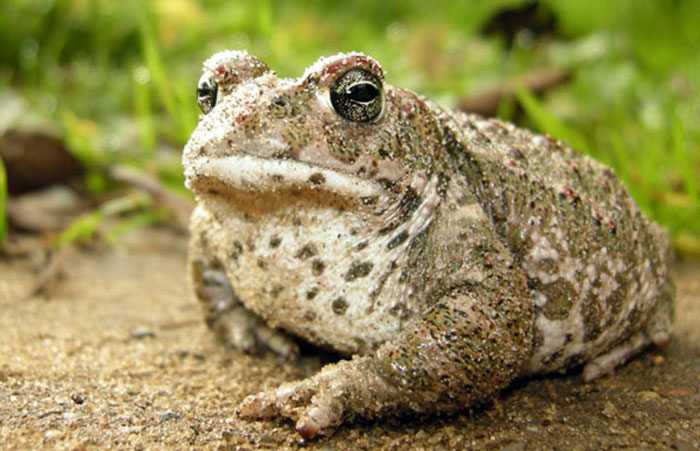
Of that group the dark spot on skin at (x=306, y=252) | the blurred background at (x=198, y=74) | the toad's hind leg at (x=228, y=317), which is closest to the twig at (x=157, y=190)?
the blurred background at (x=198, y=74)

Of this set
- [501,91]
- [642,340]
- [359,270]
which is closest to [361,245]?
[359,270]

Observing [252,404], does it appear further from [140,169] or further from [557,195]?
[140,169]

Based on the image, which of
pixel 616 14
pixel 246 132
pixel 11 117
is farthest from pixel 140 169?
pixel 616 14

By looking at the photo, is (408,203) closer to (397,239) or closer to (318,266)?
(397,239)

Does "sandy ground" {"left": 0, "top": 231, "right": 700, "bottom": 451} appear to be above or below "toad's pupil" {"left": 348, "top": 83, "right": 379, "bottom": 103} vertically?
below

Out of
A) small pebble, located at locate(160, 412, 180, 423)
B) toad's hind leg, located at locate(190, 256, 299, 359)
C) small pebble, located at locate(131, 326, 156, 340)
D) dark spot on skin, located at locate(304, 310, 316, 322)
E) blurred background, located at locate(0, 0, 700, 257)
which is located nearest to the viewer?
small pebble, located at locate(160, 412, 180, 423)

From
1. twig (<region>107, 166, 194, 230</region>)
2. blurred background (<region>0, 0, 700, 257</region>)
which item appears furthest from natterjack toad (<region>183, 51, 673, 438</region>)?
twig (<region>107, 166, 194, 230</region>)

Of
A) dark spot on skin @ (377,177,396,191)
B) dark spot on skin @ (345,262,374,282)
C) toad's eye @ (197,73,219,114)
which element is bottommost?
dark spot on skin @ (345,262,374,282)

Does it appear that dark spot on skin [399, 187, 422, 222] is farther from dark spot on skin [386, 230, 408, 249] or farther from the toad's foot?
the toad's foot

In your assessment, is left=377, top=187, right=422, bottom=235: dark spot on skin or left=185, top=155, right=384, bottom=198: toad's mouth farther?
left=377, top=187, right=422, bottom=235: dark spot on skin
